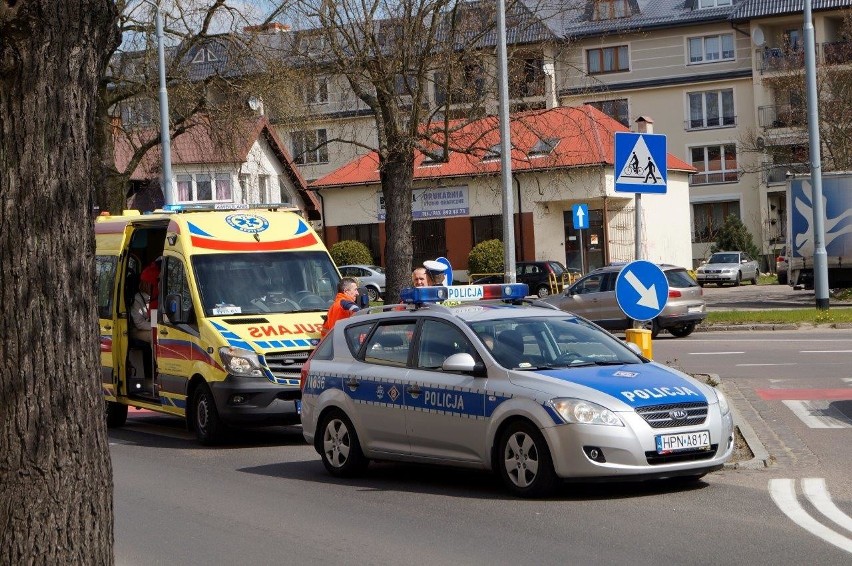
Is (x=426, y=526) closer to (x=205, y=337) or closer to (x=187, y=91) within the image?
(x=205, y=337)

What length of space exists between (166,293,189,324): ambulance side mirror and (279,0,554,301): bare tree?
36.1 ft

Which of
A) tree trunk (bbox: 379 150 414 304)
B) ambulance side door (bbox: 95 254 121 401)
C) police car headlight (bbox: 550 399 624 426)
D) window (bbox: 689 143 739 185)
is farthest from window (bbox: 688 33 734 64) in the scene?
police car headlight (bbox: 550 399 624 426)

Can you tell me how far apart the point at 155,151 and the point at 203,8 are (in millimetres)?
6670

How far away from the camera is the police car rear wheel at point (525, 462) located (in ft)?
32.5

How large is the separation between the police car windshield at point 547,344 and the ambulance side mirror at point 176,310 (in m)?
4.89

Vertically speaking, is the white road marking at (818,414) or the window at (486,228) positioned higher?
the window at (486,228)

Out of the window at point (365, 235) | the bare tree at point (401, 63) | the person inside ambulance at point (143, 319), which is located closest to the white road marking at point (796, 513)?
the person inside ambulance at point (143, 319)

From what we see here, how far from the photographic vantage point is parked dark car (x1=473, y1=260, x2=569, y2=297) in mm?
50812

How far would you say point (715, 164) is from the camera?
72312 mm

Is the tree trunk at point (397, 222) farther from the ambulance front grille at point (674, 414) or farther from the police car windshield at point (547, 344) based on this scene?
the ambulance front grille at point (674, 414)

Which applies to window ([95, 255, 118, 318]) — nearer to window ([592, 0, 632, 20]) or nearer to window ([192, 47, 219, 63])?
window ([192, 47, 219, 63])

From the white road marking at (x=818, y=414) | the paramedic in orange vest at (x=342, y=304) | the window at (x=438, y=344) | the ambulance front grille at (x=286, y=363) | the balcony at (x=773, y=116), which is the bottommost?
the white road marking at (x=818, y=414)

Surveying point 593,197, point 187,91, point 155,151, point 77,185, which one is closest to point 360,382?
point 77,185

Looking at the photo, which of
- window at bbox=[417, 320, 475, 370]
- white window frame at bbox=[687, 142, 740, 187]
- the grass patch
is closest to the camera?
window at bbox=[417, 320, 475, 370]
